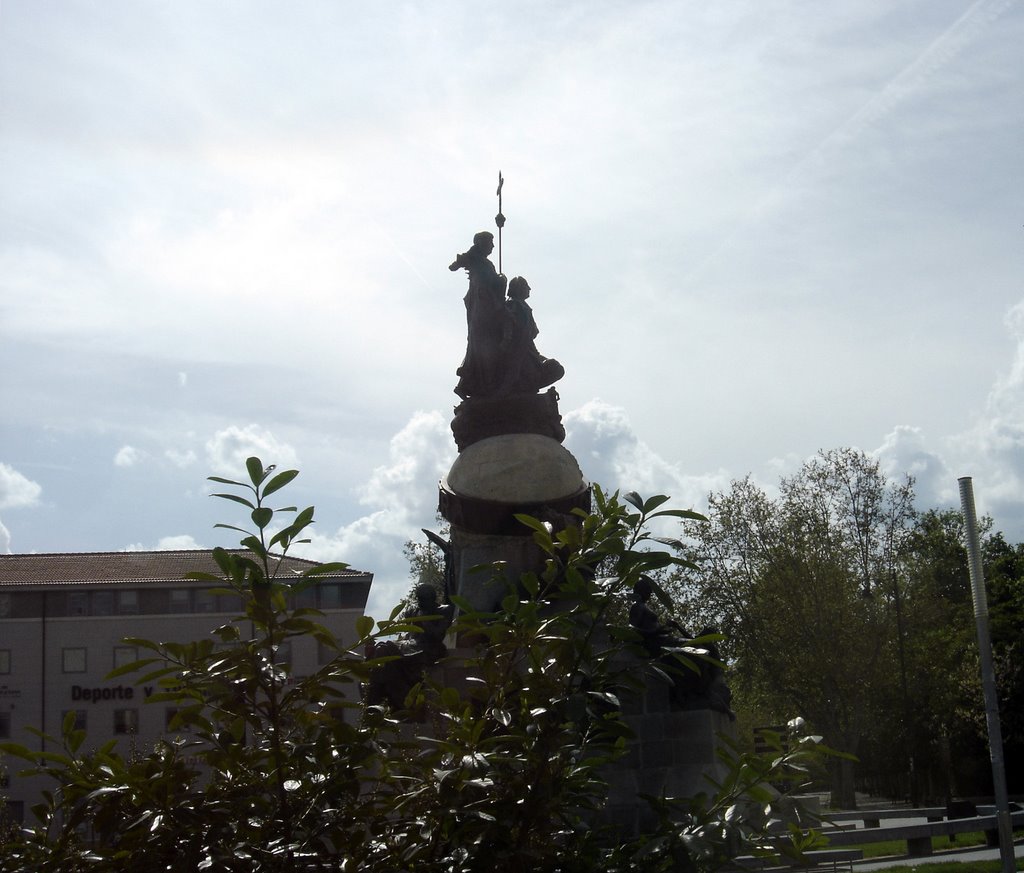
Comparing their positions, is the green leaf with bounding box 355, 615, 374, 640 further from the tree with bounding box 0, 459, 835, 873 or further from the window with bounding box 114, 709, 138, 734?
the window with bounding box 114, 709, 138, 734

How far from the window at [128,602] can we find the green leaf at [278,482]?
172 ft

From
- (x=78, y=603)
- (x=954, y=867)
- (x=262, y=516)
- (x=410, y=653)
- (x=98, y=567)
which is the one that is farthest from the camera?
(x=98, y=567)

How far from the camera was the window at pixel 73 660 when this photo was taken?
51812 millimetres

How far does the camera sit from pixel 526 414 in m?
14.0

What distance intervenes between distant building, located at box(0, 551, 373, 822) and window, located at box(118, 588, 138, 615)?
0.04 meters

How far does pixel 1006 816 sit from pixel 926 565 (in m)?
34.2

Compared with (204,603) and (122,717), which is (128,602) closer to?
(204,603)

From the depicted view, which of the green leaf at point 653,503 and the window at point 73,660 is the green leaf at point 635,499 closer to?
the green leaf at point 653,503

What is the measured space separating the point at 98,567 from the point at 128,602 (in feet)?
10.1

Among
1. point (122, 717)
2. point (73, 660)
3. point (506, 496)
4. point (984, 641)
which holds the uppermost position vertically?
point (73, 660)

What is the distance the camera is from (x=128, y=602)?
5384 cm

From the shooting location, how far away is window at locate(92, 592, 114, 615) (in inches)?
2101

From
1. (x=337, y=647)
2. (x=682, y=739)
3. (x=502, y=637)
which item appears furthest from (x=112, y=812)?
(x=682, y=739)

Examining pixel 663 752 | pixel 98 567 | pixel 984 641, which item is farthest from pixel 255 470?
pixel 98 567
